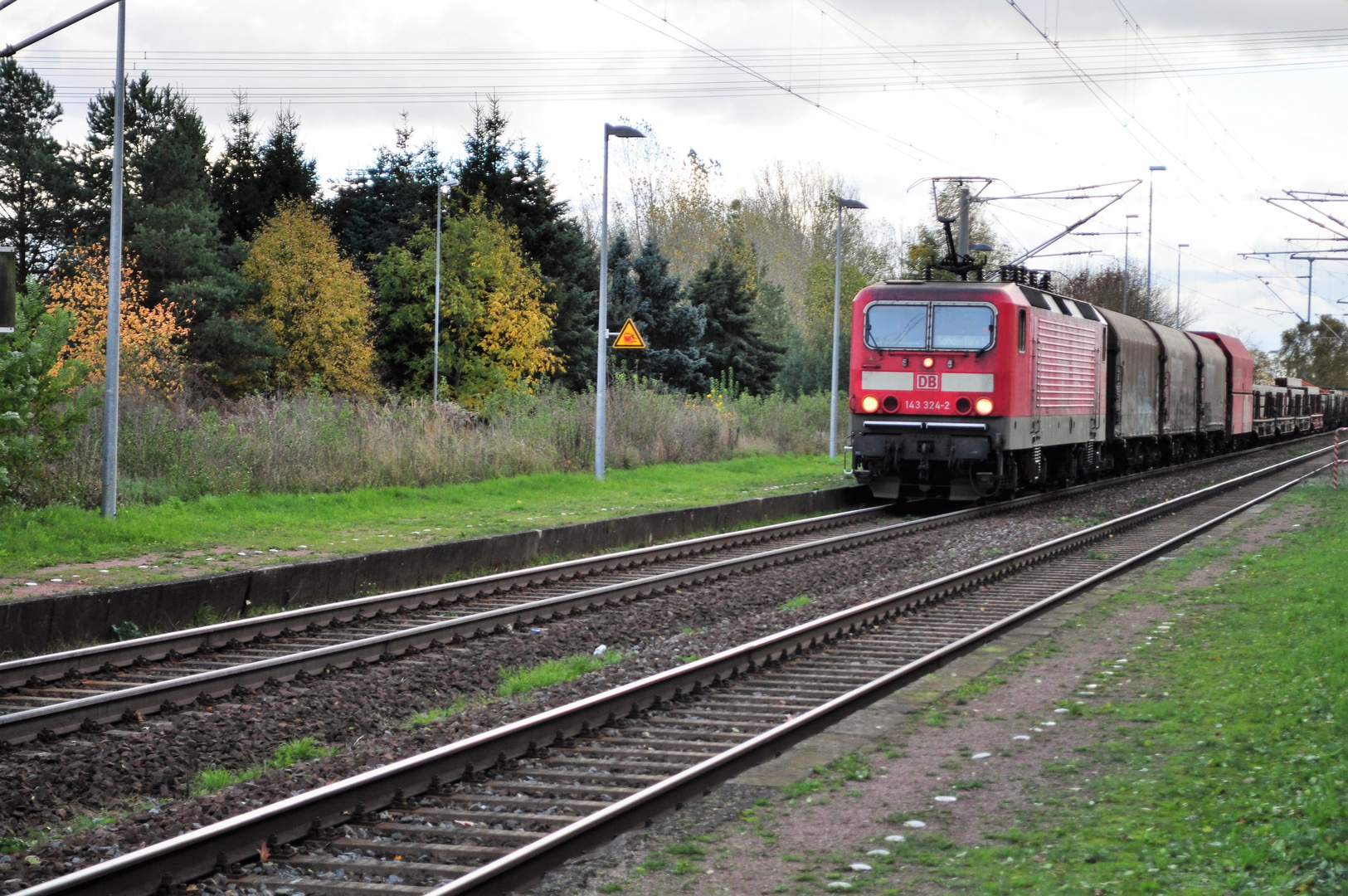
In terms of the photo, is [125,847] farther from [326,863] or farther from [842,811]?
[842,811]

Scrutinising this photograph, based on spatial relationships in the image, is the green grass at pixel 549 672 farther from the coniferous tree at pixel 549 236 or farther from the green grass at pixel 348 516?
the coniferous tree at pixel 549 236

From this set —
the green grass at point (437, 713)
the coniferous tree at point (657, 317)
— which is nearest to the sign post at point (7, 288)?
the green grass at point (437, 713)

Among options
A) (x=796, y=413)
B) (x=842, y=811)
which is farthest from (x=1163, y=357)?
(x=842, y=811)

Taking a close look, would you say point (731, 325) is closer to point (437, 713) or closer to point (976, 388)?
point (976, 388)

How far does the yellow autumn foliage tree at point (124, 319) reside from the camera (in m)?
36.5

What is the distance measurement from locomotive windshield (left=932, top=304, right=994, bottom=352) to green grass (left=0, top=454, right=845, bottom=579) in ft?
13.3

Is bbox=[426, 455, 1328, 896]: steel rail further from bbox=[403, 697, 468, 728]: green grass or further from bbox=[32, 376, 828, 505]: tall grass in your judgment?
bbox=[32, 376, 828, 505]: tall grass

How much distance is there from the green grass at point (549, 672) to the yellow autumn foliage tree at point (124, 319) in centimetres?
2636

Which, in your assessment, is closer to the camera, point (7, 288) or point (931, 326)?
point (7, 288)

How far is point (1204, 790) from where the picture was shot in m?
6.46

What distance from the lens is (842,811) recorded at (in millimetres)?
6414

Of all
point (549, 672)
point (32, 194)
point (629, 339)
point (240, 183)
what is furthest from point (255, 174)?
point (549, 672)

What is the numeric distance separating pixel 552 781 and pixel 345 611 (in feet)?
17.8

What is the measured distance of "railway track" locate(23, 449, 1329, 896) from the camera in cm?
538
